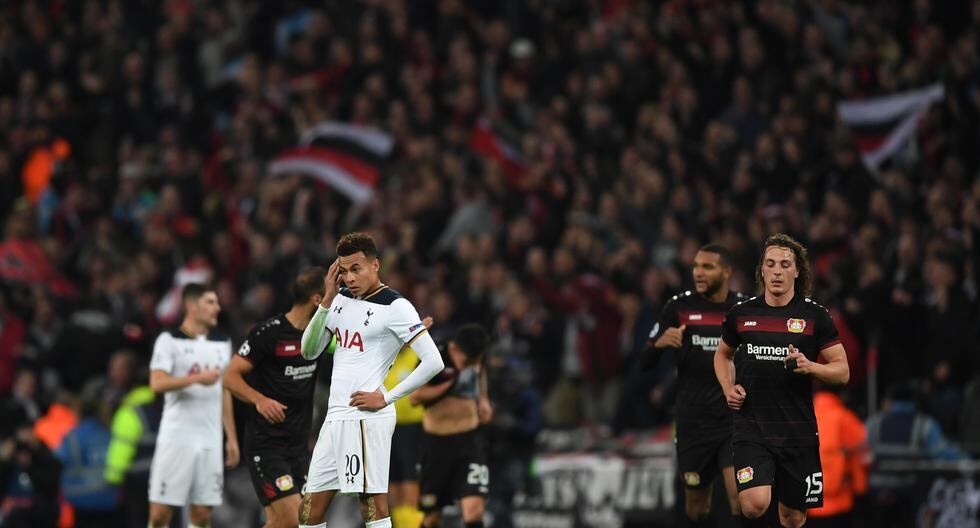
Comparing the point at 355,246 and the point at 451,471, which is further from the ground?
A: the point at 355,246

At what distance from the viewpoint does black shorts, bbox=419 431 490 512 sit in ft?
51.3

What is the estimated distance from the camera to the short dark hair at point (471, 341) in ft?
50.2

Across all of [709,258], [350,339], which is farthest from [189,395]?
[709,258]

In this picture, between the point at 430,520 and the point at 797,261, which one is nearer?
the point at 797,261

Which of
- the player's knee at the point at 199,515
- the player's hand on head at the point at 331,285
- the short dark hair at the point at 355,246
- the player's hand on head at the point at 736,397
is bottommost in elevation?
the player's knee at the point at 199,515

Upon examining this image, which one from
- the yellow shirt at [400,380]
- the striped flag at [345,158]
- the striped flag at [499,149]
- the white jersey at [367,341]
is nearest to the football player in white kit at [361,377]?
the white jersey at [367,341]

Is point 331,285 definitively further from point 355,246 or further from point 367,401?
point 367,401

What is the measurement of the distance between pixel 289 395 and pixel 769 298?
14.8ft

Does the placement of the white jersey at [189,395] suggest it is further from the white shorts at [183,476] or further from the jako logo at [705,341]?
the jako logo at [705,341]

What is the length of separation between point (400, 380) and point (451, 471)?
184 cm

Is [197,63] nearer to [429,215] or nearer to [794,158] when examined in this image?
[429,215]

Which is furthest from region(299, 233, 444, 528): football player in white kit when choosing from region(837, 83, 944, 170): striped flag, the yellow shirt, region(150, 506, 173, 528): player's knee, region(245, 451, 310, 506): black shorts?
region(837, 83, 944, 170): striped flag

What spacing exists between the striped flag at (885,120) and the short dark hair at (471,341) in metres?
7.17

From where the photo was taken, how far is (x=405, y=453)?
17219mm
